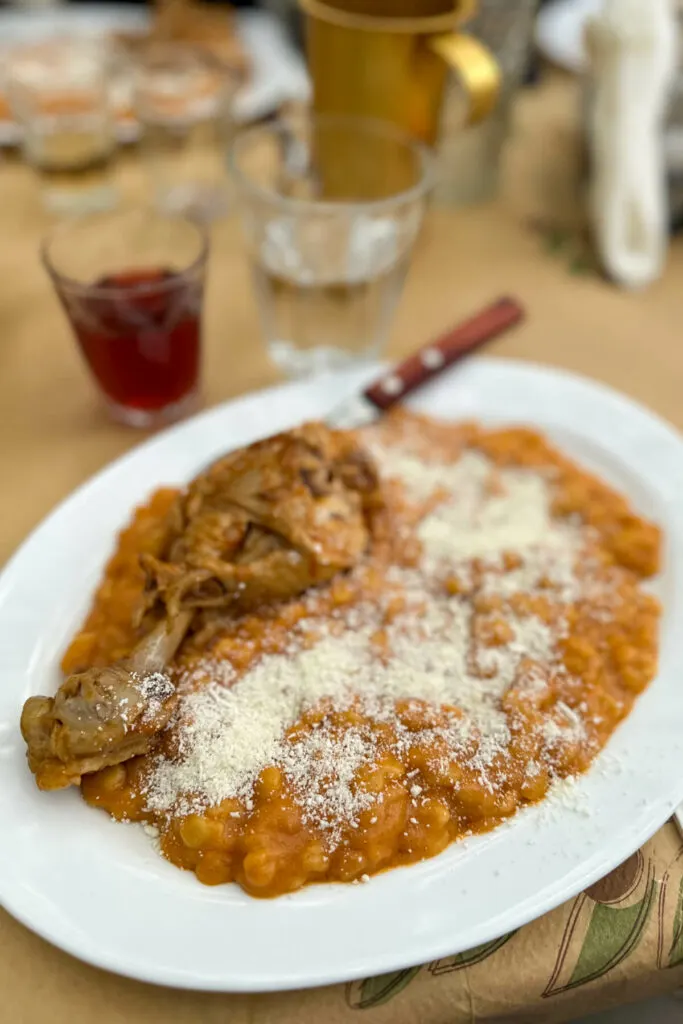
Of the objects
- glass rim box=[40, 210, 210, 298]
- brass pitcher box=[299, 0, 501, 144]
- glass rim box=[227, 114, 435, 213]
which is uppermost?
brass pitcher box=[299, 0, 501, 144]

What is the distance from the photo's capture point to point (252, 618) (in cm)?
126

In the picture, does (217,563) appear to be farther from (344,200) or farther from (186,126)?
(186,126)

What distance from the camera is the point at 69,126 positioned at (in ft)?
6.82

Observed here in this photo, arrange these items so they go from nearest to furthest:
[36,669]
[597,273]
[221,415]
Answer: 1. [36,669]
2. [221,415]
3. [597,273]

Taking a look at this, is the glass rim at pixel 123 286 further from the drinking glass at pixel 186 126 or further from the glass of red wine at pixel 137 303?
the drinking glass at pixel 186 126

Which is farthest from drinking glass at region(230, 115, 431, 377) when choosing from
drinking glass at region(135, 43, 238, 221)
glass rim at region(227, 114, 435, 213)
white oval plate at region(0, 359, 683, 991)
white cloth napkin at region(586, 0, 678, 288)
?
white oval plate at region(0, 359, 683, 991)

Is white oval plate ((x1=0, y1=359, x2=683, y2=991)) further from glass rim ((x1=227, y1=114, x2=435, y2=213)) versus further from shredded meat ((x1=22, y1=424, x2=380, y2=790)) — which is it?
glass rim ((x1=227, y1=114, x2=435, y2=213))

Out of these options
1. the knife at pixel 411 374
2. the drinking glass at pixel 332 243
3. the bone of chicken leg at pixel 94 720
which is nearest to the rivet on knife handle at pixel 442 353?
the knife at pixel 411 374

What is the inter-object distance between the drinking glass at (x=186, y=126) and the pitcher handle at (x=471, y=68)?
0.63 m

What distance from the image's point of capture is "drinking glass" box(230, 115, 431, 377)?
172cm

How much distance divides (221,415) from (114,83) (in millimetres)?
1323

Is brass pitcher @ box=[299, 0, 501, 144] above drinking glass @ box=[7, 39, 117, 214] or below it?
above

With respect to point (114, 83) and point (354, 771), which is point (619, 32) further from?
point (354, 771)

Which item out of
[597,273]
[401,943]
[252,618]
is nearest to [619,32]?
[597,273]
